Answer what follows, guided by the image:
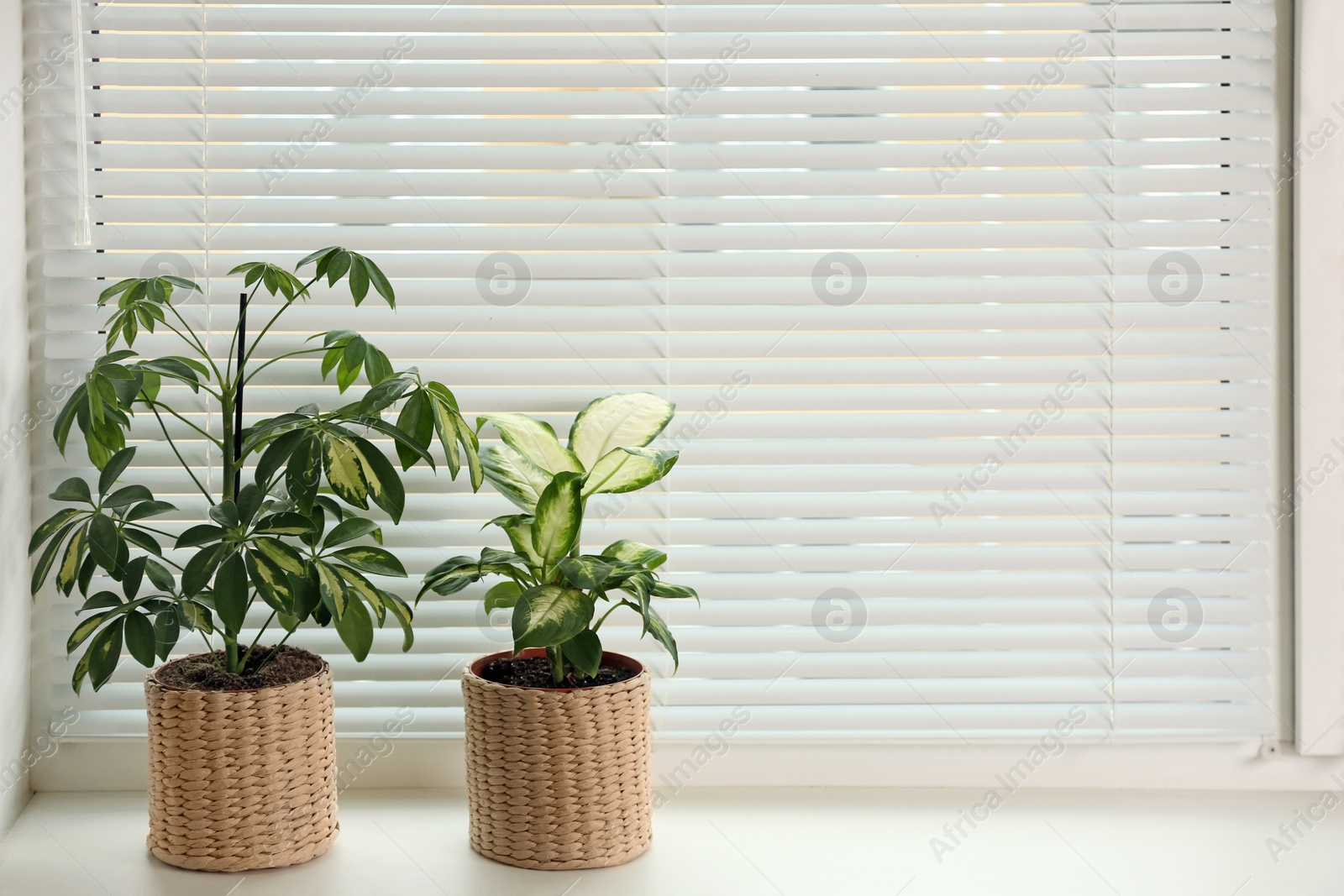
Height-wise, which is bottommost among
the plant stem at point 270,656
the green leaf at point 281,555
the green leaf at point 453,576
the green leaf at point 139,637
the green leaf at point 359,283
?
the plant stem at point 270,656

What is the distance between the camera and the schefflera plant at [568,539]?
1.33m

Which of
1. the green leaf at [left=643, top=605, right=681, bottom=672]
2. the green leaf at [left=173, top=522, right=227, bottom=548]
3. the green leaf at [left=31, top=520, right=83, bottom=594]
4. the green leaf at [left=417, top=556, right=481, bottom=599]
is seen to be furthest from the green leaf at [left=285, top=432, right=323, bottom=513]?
the green leaf at [left=643, top=605, right=681, bottom=672]

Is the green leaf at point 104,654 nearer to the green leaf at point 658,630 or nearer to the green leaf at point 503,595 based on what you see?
the green leaf at point 503,595

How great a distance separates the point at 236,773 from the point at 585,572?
0.56 meters

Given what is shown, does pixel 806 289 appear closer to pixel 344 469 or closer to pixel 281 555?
pixel 344 469

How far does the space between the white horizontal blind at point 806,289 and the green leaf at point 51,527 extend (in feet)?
0.71

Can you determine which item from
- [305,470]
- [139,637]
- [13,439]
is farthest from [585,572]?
[13,439]

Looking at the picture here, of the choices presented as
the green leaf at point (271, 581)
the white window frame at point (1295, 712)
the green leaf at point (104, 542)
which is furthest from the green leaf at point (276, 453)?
the white window frame at point (1295, 712)

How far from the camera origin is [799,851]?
1.49 metres

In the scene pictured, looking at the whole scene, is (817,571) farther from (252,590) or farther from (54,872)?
(54,872)

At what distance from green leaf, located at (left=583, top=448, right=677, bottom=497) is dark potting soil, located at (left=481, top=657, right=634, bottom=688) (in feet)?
0.89

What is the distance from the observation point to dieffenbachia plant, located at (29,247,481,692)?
4.34ft

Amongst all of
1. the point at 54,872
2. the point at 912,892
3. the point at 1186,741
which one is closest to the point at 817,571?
the point at 912,892

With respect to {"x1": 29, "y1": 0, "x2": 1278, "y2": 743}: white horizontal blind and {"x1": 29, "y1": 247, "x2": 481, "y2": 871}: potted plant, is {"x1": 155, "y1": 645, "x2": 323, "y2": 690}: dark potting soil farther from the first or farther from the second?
{"x1": 29, "y1": 0, "x2": 1278, "y2": 743}: white horizontal blind
